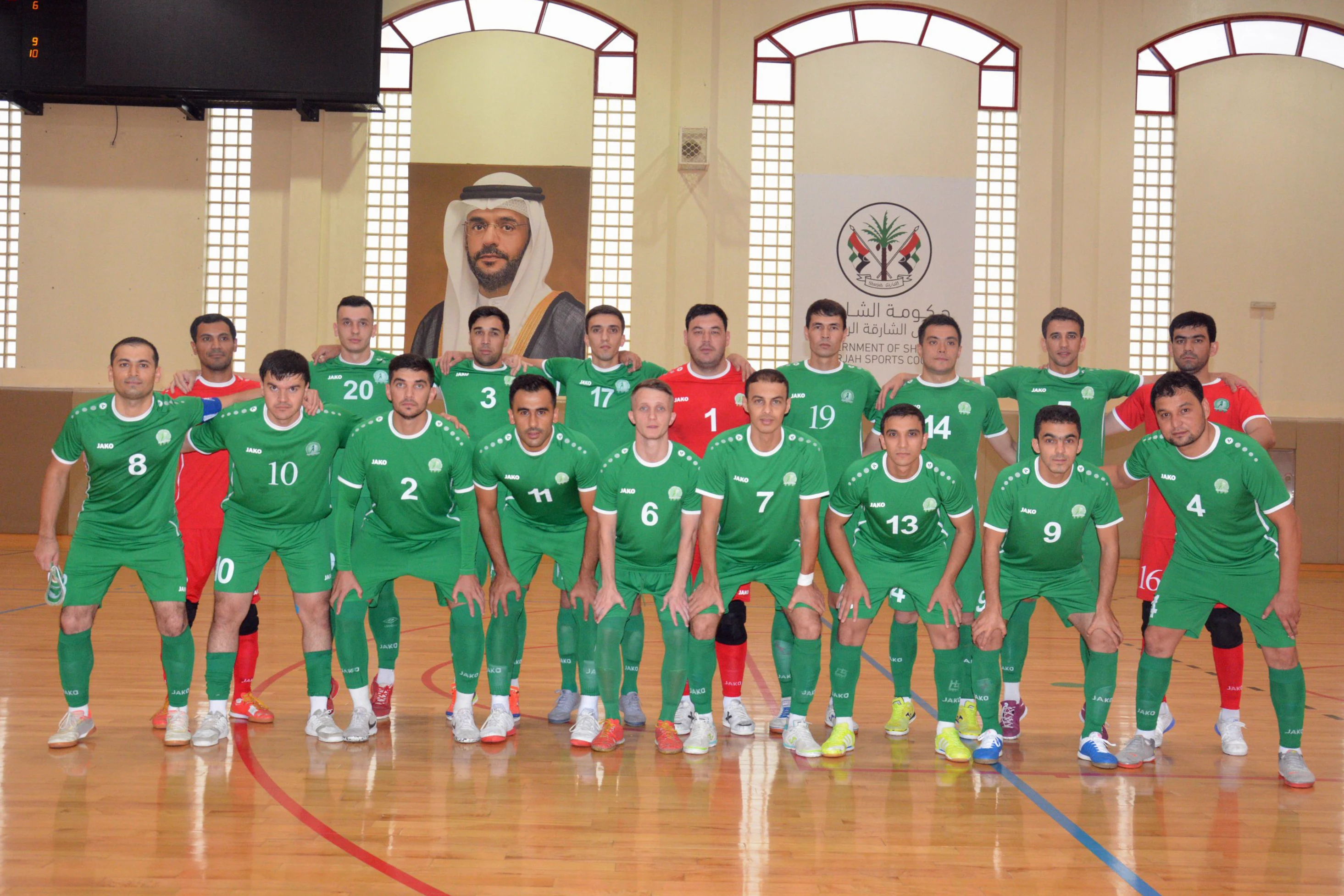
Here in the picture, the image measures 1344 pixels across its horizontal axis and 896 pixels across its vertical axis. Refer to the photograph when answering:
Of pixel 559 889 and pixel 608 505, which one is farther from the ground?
pixel 608 505

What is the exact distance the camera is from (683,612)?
505 cm

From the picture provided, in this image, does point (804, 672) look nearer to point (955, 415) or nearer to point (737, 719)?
point (737, 719)

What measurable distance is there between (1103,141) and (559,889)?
559 inches

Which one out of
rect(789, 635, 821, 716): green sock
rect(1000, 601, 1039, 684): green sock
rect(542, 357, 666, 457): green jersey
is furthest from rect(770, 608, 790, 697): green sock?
rect(542, 357, 666, 457): green jersey

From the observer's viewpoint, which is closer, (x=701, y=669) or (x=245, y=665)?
(x=701, y=669)

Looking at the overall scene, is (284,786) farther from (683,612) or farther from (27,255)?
(27,255)

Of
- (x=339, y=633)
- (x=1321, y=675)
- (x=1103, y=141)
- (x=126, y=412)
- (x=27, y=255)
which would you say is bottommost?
(x=1321, y=675)

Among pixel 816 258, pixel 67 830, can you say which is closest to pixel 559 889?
pixel 67 830

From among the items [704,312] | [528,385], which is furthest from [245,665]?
[704,312]

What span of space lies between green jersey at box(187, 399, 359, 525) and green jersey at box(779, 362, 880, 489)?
8.19ft

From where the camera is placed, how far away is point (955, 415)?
5.75 metres

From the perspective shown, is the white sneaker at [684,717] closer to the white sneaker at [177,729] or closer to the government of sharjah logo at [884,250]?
the white sneaker at [177,729]

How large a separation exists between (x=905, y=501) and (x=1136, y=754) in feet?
5.31

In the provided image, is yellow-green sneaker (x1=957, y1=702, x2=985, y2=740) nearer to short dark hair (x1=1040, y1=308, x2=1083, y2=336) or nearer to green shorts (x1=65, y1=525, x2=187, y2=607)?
short dark hair (x1=1040, y1=308, x2=1083, y2=336)
